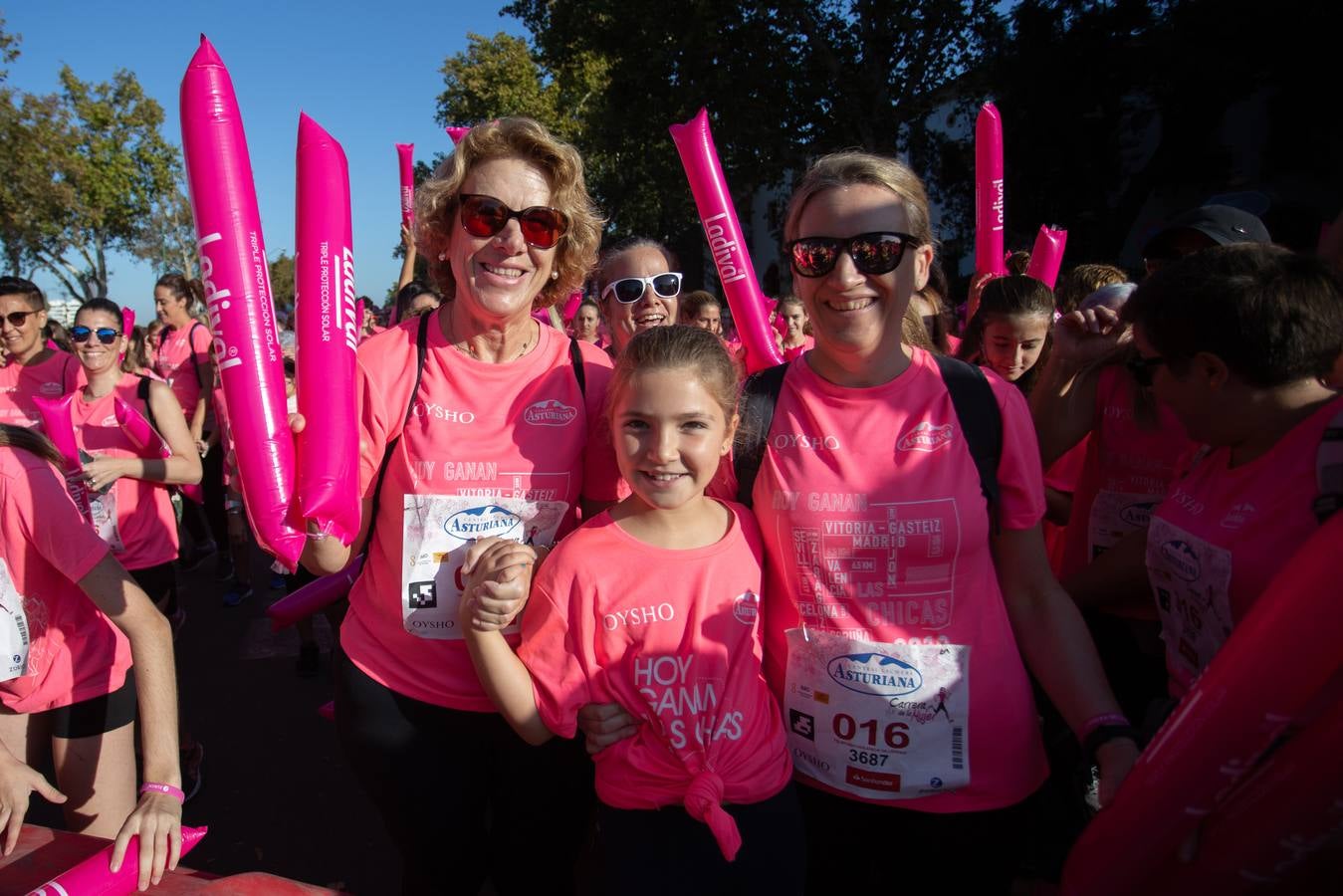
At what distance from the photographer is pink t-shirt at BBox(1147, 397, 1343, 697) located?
144 cm

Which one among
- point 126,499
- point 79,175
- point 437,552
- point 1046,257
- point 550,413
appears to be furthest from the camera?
point 79,175

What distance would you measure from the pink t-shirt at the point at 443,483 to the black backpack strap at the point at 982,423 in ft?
2.61

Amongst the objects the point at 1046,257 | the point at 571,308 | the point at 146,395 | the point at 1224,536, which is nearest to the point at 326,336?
the point at 1224,536

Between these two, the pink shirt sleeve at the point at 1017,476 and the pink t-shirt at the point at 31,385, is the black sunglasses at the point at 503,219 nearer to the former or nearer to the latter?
the pink shirt sleeve at the point at 1017,476

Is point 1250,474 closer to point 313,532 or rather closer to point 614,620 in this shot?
point 614,620

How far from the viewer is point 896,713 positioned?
5.19ft

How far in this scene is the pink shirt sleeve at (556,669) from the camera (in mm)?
1559

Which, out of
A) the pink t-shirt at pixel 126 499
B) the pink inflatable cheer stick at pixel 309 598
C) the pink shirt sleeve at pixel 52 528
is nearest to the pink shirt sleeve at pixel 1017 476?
the pink inflatable cheer stick at pixel 309 598

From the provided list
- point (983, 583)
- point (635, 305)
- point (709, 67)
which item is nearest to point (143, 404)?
point (635, 305)

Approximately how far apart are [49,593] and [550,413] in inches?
59.5

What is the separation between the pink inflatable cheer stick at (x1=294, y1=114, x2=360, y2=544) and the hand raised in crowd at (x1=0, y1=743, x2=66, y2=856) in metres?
0.98

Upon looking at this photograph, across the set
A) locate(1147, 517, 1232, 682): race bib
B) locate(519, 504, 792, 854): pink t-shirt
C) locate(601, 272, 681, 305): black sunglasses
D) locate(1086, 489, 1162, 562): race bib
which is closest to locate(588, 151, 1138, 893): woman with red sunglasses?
locate(519, 504, 792, 854): pink t-shirt

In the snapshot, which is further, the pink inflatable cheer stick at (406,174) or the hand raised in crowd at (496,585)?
the pink inflatable cheer stick at (406,174)

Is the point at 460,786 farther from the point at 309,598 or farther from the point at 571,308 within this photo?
the point at 571,308
